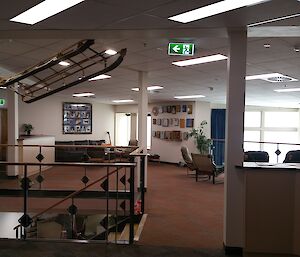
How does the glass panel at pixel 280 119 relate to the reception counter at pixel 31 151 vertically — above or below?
above

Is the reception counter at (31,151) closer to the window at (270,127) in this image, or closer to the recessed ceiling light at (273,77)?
the recessed ceiling light at (273,77)

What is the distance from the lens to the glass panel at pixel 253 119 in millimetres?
14508

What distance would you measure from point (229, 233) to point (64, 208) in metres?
4.01

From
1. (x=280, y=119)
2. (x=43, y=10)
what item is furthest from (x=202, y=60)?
(x=280, y=119)

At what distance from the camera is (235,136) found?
11.7 ft

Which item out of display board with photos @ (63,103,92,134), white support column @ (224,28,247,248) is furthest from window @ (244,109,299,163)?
white support column @ (224,28,247,248)

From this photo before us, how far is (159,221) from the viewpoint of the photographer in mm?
4895

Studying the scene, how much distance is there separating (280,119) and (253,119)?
1248mm

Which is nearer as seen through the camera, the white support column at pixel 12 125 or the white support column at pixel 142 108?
the white support column at pixel 142 108

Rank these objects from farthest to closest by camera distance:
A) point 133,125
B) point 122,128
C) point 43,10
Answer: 1. point 122,128
2. point 133,125
3. point 43,10

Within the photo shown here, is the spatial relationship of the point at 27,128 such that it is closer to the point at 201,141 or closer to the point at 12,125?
the point at 12,125

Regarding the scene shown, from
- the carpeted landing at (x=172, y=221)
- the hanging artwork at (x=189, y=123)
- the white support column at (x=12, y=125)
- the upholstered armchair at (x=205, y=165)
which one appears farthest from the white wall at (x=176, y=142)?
the white support column at (x=12, y=125)

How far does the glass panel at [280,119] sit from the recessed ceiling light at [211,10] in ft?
40.4

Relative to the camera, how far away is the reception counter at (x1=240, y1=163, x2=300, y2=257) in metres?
3.53
